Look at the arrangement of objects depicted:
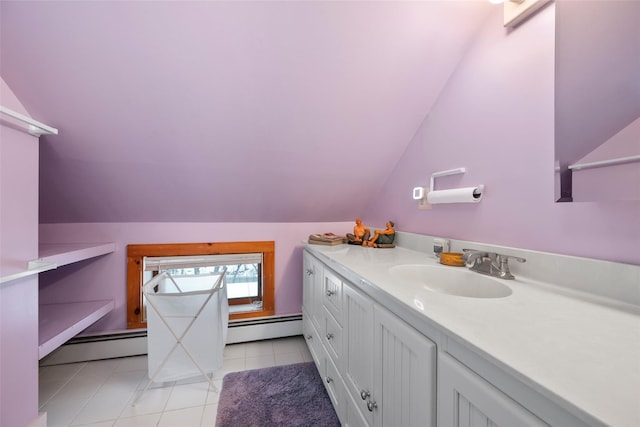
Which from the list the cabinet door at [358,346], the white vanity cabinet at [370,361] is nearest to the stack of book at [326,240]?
the white vanity cabinet at [370,361]

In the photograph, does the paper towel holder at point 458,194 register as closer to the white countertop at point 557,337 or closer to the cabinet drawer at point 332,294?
the white countertop at point 557,337

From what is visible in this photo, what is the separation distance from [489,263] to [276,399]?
4.52 ft

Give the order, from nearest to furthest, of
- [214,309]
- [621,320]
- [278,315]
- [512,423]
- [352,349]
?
1. [512,423]
2. [621,320]
3. [352,349]
4. [214,309]
5. [278,315]

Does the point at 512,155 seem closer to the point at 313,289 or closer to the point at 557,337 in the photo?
the point at 557,337

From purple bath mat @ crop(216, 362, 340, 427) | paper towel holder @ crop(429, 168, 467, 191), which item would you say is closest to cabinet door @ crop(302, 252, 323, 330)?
purple bath mat @ crop(216, 362, 340, 427)

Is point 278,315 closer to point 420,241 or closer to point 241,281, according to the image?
point 241,281

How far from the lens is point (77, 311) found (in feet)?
5.65

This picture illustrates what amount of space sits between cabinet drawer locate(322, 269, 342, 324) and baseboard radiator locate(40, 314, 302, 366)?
94 centimetres

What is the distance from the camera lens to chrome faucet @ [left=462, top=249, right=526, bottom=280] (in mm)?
988

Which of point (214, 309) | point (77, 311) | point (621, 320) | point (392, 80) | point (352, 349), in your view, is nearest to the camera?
point (621, 320)

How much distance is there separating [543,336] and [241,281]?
2.17m

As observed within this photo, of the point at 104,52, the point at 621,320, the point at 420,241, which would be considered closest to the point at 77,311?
the point at 104,52

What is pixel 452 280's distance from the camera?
114cm

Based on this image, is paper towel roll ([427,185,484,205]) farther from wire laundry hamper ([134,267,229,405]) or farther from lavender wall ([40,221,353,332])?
lavender wall ([40,221,353,332])
